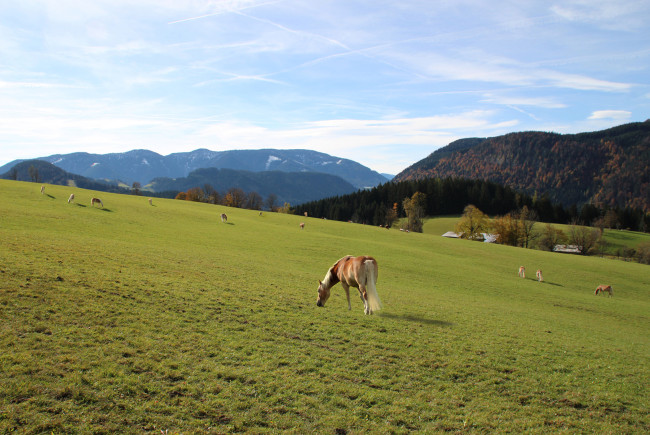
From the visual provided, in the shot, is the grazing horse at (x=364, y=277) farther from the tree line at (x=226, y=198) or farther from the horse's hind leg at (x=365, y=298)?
the tree line at (x=226, y=198)

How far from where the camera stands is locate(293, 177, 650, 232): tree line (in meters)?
141

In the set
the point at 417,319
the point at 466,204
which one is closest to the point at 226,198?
the point at 466,204

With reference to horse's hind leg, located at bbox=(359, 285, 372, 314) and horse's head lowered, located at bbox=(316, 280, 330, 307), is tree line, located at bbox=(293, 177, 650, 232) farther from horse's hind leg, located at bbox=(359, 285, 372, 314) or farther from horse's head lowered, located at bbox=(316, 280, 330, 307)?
horse's hind leg, located at bbox=(359, 285, 372, 314)

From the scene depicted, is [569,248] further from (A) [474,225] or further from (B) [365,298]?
(B) [365,298]

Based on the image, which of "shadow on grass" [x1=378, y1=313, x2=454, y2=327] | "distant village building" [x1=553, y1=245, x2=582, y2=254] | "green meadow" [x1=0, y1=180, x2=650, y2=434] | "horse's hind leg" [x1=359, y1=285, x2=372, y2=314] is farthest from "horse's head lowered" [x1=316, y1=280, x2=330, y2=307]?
"distant village building" [x1=553, y1=245, x2=582, y2=254]

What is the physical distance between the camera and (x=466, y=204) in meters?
146

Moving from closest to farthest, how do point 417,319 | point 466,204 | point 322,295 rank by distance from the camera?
point 417,319 < point 322,295 < point 466,204

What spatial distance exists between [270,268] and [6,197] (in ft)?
120

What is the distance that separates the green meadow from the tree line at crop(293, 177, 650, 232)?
388ft

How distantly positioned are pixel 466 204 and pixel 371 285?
143 metres

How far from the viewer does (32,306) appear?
34.6 feet

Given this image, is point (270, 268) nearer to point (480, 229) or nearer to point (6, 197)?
point (6, 197)

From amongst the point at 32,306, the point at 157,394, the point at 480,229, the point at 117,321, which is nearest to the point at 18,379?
the point at 157,394

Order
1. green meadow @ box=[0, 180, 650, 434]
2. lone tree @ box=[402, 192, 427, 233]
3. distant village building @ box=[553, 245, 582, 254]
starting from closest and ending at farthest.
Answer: green meadow @ box=[0, 180, 650, 434]
distant village building @ box=[553, 245, 582, 254]
lone tree @ box=[402, 192, 427, 233]
